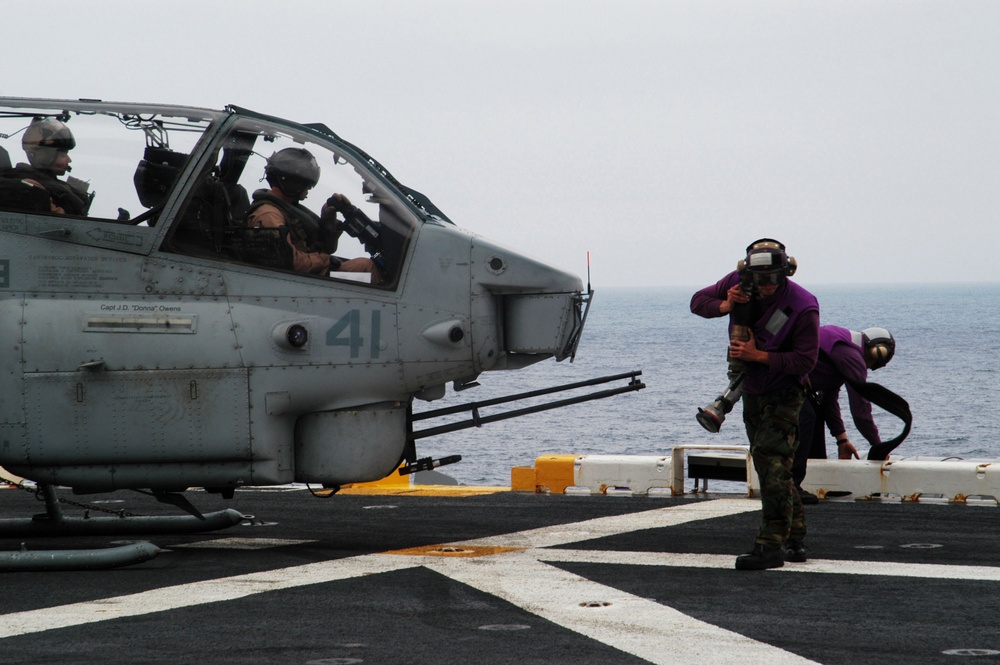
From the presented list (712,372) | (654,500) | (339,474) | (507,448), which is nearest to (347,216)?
(339,474)

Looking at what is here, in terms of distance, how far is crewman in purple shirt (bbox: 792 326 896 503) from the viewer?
34.3ft

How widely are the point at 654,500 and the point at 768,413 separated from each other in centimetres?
356

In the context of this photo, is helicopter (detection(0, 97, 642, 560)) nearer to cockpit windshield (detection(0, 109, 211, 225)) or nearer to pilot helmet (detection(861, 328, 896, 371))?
cockpit windshield (detection(0, 109, 211, 225))

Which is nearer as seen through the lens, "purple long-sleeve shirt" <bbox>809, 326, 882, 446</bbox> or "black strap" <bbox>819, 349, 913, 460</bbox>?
"purple long-sleeve shirt" <bbox>809, 326, 882, 446</bbox>

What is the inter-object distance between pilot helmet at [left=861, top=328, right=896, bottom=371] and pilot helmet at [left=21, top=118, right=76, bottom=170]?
767 centimetres

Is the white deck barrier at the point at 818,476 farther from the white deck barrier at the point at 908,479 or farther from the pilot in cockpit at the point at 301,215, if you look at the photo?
the pilot in cockpit at the point at 301,215

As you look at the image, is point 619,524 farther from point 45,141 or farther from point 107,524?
point 45,141

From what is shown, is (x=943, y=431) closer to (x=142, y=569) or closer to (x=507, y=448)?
(x=507, y=448)

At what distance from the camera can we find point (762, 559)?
7.17 metres

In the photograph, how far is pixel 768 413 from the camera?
7434 mm

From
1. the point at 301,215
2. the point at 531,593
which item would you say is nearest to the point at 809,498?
the point at 531,593

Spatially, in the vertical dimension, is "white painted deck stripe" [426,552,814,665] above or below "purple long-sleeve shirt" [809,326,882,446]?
below

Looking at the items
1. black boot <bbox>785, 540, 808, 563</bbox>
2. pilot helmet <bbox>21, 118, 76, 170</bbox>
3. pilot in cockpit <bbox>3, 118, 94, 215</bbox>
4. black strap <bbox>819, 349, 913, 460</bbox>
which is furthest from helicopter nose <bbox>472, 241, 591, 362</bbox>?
black strap <bbox>819, 349, 913, 460</bbox>

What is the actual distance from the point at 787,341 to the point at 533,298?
1834 mm
